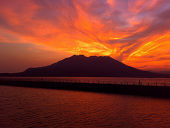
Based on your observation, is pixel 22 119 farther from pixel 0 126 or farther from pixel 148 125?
pixel 148 125

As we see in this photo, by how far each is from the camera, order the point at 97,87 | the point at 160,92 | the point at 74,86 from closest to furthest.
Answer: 1. the point at 160,92
2. the point at 97,87
3. the point at 74,86

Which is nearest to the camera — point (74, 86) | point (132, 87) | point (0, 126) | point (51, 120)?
point (0, 126)

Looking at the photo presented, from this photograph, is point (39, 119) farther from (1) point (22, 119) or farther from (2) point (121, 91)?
(2) point (121, 91)

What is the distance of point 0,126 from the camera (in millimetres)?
16672

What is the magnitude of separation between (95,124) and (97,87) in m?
44.1

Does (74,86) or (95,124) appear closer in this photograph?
(95,124)

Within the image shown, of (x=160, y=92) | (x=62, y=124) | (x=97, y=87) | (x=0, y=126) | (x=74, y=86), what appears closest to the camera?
(x=0, y=126)

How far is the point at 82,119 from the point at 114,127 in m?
4.59

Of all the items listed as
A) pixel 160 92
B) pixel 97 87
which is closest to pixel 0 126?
pixel 160 92

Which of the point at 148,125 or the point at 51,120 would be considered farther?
the point at 51,120

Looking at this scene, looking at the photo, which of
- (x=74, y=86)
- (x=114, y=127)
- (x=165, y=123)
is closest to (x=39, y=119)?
(x=114, y=127)

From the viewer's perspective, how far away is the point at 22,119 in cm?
1962

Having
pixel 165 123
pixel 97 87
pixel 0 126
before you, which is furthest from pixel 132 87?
pixel 0 126

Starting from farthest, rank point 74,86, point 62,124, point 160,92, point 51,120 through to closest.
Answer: point 74,86
point 160,92
point 51,120
point 62,124
